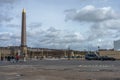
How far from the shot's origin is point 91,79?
76.1ft

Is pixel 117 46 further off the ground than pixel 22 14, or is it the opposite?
pixel 22 14

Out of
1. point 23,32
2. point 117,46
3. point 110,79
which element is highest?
point 23,32

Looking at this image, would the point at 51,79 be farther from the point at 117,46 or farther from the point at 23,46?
the point at 23,46

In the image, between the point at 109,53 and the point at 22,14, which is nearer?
the point at 22,14

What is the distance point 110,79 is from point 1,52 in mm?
169892

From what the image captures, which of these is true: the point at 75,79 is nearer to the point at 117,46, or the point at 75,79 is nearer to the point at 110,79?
the point at 110,79

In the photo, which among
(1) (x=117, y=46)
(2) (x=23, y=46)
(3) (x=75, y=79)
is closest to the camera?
Answer: (3) (x=75, y=79)

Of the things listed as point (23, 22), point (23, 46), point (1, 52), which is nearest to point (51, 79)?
point (23, 22)

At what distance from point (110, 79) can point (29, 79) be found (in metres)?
5.38

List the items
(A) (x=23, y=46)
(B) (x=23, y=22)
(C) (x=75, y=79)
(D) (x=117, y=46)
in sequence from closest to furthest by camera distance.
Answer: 1. (C) (x=75, y=79)
2. (D) (x=117, y=46)
3. (B) (x=23, y=22)
4. (A) (x=23, y=46)

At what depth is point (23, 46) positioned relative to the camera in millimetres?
144875

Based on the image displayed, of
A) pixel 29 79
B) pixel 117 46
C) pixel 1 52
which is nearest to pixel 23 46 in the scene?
pixel 1 52

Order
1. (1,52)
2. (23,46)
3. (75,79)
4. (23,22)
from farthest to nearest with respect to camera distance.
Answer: (1,52) → (23,46) → (23,22) → (75,79)

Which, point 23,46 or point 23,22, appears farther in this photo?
point 23,46
